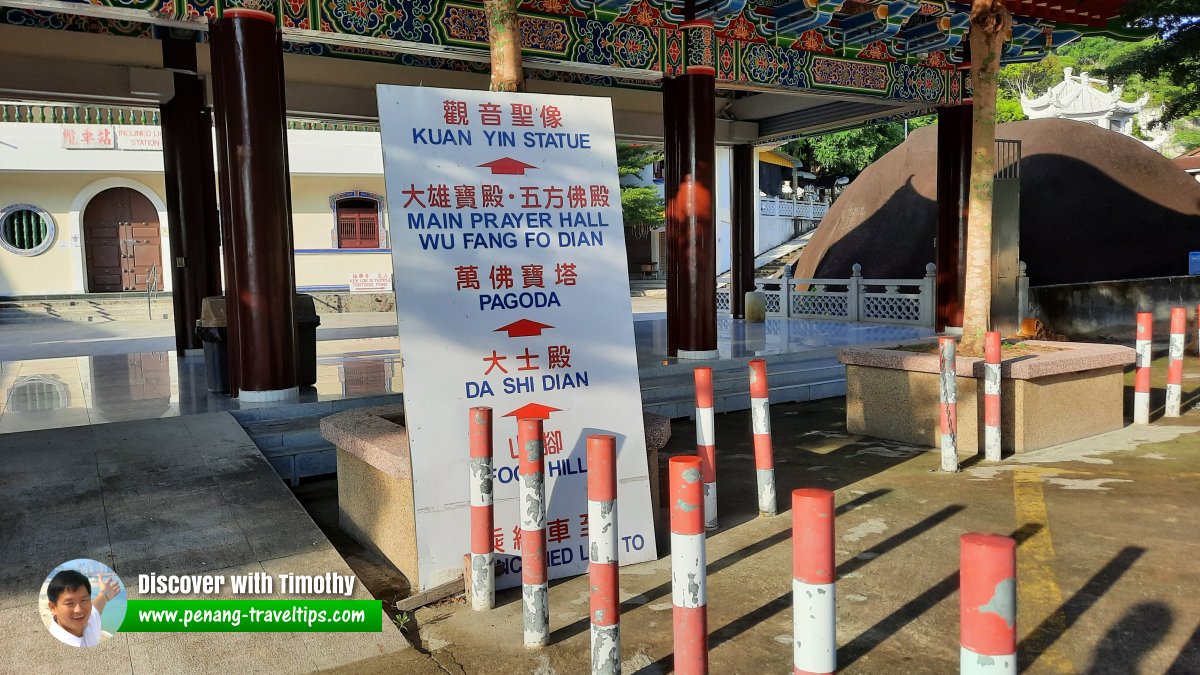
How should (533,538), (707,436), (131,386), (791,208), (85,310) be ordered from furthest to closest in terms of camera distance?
(791,208)
(85,310)
(131,386)
(707,436)
(533,538)

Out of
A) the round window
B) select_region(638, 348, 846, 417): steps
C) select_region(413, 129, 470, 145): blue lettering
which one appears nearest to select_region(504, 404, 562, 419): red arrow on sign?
select_region(413, 129, 470, 145): blue lettering

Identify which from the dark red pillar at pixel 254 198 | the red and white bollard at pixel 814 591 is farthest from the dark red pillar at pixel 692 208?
the red and white bollard at pixel 814 591

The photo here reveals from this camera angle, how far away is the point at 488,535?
386 centimetres

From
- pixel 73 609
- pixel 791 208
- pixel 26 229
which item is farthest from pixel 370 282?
pixel 73 609

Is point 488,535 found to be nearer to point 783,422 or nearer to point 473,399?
point 473,399

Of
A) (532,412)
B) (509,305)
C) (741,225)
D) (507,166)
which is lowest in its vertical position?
(532,412)

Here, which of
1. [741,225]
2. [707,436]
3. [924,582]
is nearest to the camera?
[924,582]

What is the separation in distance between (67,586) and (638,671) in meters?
2.54

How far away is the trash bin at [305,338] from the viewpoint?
7684 millimetres

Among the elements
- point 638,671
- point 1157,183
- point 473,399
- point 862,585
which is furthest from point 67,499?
point 1157,183

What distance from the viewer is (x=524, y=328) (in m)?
4.32

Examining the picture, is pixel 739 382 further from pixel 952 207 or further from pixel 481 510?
pixel 481 510

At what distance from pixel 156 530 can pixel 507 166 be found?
2553 millimetres

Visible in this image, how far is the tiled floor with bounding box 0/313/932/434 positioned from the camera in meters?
6.97
